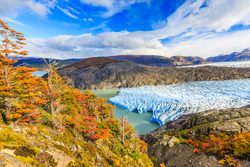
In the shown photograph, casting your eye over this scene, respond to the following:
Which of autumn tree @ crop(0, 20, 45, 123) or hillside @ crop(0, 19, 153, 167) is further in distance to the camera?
autumn tree @ crop(0, 20, 45, 123)

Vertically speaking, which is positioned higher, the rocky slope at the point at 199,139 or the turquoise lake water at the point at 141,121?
the rocky slope at the point at 199,139

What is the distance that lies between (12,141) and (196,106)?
43.3 m

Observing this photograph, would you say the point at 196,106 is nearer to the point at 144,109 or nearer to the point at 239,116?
the point at 144,109

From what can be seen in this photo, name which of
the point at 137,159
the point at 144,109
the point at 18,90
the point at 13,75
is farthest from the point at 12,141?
the point at 144,109

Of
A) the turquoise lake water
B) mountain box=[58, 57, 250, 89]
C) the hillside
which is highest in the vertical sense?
the hillside

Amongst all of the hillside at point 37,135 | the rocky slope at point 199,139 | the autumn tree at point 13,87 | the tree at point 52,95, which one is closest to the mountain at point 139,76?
the rocky slope at point 199,139

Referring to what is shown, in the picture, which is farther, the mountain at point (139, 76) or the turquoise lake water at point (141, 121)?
the mountain at point (139, 76)

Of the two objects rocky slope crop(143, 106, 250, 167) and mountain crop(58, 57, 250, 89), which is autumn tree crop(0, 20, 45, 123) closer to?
rocky slope crop(143, 106, 250, 167)

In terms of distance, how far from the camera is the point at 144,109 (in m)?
51.6

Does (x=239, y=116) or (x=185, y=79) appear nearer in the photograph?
(x=239, y=116)

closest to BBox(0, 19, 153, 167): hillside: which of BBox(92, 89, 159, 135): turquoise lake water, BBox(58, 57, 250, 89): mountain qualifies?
BBox(92, 89, 159, 135): turquoise lake water

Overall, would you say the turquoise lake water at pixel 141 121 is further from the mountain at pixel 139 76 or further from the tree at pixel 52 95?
the mountain at pixel 139 76

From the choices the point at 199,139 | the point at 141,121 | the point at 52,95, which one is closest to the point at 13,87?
the point at 52,95

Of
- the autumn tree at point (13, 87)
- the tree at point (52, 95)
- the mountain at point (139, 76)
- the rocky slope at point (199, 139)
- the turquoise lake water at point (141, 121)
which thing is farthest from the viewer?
the mountain at point (139, 76)
